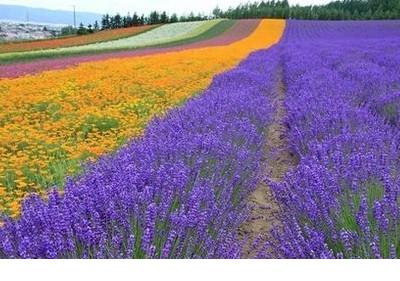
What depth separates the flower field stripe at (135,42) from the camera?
20250mm

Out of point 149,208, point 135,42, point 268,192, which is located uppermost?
point 149,208

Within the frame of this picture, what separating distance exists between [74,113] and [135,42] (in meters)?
23.1

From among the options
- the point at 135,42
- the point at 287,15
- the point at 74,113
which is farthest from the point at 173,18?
the point at 74,113

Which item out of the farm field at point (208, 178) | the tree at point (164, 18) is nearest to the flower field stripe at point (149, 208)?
the farm field at point (208, 178)

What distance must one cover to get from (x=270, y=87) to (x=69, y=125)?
128 inches

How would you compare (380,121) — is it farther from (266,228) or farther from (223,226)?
(223,226)

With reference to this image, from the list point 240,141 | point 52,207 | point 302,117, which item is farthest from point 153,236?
point 302,117

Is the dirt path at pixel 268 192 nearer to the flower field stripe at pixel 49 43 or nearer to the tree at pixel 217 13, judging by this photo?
the flower field stripe at pixel 49 43

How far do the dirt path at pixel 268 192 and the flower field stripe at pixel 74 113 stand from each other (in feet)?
4.29

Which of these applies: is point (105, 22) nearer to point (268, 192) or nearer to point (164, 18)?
point (164, 18)

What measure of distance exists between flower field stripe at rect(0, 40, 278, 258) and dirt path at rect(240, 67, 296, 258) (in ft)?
0.63

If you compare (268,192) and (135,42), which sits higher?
(268,192)

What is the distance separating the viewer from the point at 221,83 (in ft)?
25.5

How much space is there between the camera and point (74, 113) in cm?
660
